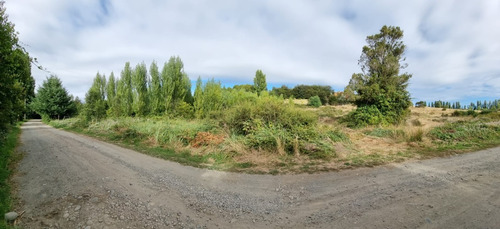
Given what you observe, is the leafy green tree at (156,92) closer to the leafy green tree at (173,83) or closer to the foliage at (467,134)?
the leafy green tree at (173,83)

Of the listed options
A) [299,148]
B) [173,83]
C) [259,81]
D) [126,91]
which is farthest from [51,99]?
[299,148]

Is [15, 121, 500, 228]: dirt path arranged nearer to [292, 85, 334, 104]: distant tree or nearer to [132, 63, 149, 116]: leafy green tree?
[132, 63, 149, 116]: leafy green tree

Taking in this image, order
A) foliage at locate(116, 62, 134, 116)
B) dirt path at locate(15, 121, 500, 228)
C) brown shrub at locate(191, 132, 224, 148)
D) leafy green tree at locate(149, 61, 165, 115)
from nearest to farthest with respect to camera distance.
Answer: dirt path at locate(15, 121, 500, 228) → brown shrub at locate(191, 132, 224, 148) → leafy green tree at locate(149, 61, 165, 115) → foliage at locate(116, 62, 134, 116)

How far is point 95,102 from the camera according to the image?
2373cm

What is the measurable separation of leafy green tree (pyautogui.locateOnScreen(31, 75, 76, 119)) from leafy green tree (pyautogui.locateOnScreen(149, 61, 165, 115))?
20635 mm

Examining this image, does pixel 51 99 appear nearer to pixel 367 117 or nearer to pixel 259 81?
pixel 259 81

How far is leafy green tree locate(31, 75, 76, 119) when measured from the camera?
1180 inches

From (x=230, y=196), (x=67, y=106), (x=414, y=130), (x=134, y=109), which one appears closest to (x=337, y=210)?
(x=230, y=196)

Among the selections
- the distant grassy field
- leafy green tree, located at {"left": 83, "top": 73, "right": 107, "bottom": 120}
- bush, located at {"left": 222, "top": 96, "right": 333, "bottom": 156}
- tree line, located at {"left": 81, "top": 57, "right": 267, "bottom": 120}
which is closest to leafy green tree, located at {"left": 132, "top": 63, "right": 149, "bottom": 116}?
tree line, located at {"left": 81, "top": 57, "right": 267, "bottom": 120}

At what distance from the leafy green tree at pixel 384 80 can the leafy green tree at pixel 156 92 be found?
18854 mm

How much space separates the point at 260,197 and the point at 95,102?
2702cm

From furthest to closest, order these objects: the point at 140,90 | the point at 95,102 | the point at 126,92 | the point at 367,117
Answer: the point at 95,102 < the point at 126,92 < the point at 140,90 < the point at 367,117

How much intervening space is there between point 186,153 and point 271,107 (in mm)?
4163

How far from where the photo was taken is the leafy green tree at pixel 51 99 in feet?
98.3
